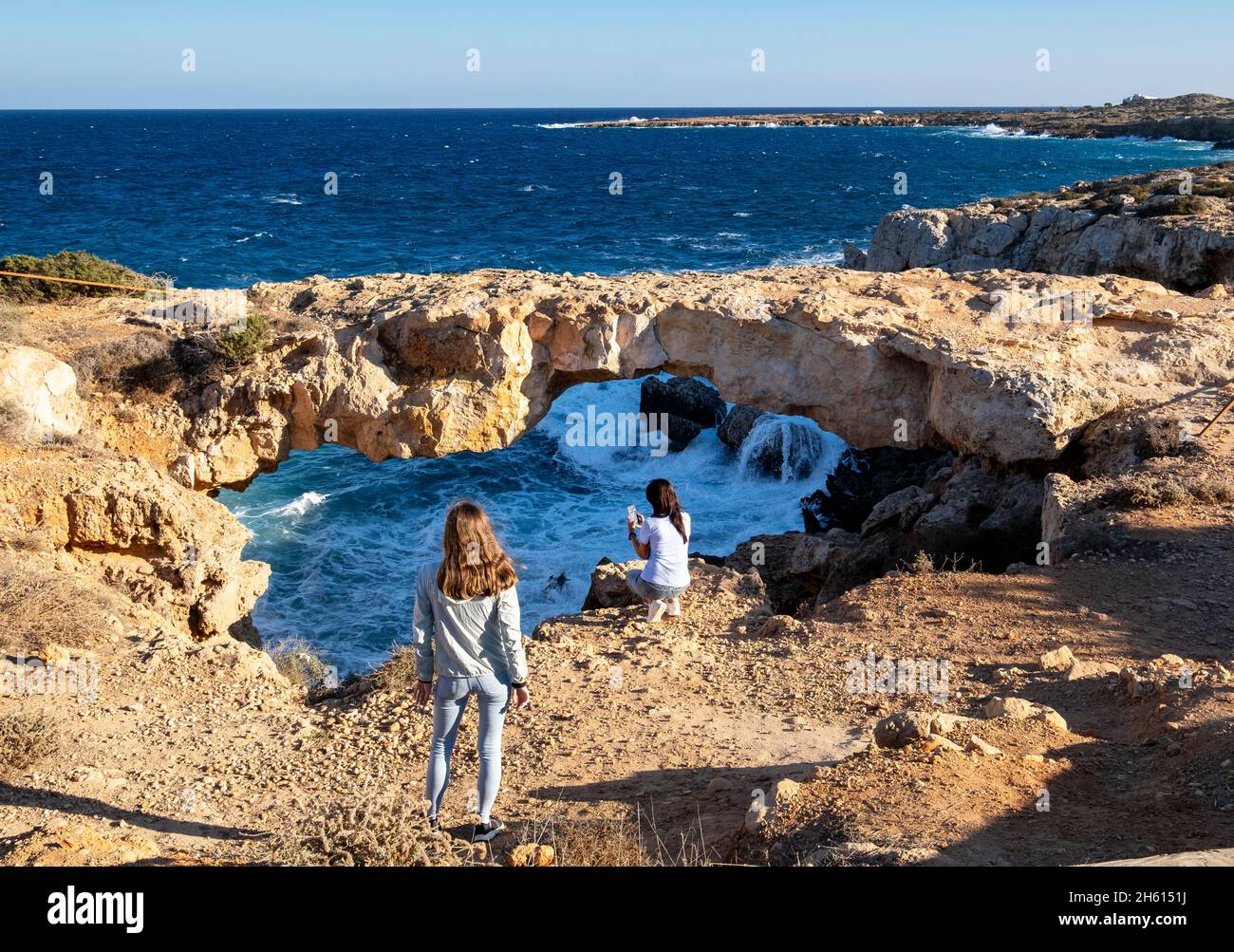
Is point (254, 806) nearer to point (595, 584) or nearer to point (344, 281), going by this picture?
point (595, 584)

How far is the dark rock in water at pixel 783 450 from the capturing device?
24.4m

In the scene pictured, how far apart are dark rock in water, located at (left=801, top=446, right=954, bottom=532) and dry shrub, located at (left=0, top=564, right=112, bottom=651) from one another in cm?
1427

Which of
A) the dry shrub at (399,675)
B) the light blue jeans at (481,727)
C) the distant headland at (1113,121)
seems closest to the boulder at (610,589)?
the dry shrub at (399,675)

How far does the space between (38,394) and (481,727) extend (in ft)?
27.8

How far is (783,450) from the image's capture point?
24484 millimetres

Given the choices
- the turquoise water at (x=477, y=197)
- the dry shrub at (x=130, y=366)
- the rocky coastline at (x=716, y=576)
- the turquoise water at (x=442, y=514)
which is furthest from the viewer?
the turquoise water at (x=477, y=197)

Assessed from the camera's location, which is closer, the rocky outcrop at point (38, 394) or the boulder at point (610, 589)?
the rocky outcrop at point (38, 394)

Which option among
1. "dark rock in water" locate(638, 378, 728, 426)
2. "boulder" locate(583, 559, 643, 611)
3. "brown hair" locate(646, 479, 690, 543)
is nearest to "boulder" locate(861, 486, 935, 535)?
"boulder" locate(583, 559, 643, 611)

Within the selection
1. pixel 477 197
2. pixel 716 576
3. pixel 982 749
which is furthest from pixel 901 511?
pixel 477 197

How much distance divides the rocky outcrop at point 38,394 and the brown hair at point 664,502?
719 centimetres

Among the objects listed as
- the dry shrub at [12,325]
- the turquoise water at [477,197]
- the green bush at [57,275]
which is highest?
the turquoise water at [477,197]

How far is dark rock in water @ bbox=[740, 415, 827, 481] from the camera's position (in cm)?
2441

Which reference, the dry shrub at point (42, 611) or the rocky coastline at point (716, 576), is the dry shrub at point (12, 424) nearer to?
the rocky coastline at point (716, 576)

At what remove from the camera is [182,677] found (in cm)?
826
